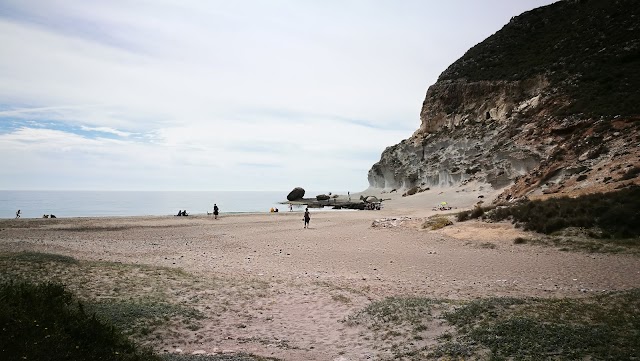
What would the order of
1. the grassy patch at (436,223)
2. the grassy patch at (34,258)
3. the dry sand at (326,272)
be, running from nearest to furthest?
1. the dry sand at (326,272)
2. the grassy patch at (34,258)
3. the grassy patch at (436,223)

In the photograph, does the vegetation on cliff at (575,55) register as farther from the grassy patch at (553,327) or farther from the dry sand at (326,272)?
the grassy patch at (553,327)

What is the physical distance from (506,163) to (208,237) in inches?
1349

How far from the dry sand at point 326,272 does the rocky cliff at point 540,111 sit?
10652 millimetres

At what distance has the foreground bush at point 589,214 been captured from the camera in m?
17.3

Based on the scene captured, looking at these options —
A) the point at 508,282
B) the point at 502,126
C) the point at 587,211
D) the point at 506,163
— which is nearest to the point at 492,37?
the point at 502,126

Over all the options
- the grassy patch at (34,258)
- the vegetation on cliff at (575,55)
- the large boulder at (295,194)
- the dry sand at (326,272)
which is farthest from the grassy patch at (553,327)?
the large boulder at (295,194)

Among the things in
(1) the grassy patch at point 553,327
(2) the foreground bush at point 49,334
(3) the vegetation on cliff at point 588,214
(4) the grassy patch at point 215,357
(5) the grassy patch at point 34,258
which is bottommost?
(4) the grassy patch at point 215,357

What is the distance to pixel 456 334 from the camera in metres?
7.84

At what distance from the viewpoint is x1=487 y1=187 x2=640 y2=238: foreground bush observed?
1728 cm

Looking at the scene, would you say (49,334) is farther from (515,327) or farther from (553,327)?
(553,327)

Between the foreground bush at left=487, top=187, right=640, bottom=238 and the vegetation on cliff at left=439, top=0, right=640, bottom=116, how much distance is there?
19294 millimetres

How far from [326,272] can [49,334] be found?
434 inches

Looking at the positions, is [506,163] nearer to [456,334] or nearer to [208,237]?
[208,237]

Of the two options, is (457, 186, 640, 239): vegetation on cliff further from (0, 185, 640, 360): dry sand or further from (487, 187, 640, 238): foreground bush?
(0, 185, 640, 360): dry sand
